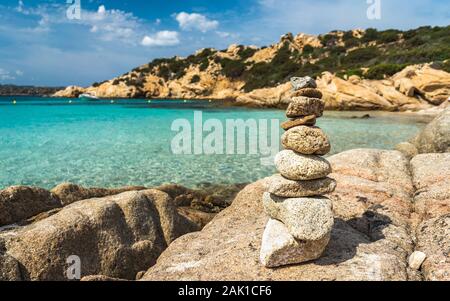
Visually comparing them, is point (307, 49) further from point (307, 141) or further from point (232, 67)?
point (307, 141)

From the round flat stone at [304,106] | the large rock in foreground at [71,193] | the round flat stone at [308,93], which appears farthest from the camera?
the large rock in foreground at [71,193]

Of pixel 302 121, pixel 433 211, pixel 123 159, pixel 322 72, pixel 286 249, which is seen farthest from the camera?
pixel 322 72

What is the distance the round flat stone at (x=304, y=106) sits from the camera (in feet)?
22.5

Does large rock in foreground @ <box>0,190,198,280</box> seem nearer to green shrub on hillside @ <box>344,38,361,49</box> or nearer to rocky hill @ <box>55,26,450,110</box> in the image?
rocky hill @ <box>55,26,450,110</box>

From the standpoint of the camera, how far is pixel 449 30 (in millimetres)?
104938

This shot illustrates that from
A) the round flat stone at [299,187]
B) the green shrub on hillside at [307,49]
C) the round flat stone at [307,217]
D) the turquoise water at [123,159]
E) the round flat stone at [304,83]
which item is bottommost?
the turquoise water at [123,159]

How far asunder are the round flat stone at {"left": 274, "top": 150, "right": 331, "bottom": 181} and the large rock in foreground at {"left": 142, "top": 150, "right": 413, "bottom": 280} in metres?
1.65

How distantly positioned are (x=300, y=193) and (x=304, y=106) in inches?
67.5

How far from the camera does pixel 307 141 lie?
675cm

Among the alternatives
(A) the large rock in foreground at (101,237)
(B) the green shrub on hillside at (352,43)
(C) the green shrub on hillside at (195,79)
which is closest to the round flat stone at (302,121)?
(A) the large rock in foreground at (101,237)

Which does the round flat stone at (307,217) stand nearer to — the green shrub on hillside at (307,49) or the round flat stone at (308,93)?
the round flat stone at (308,93)

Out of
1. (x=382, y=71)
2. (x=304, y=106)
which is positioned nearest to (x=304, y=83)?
(x=304, y=106)

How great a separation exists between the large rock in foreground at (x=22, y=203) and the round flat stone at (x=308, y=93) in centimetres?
863

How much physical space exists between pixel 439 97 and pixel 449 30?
67694 millimetres
